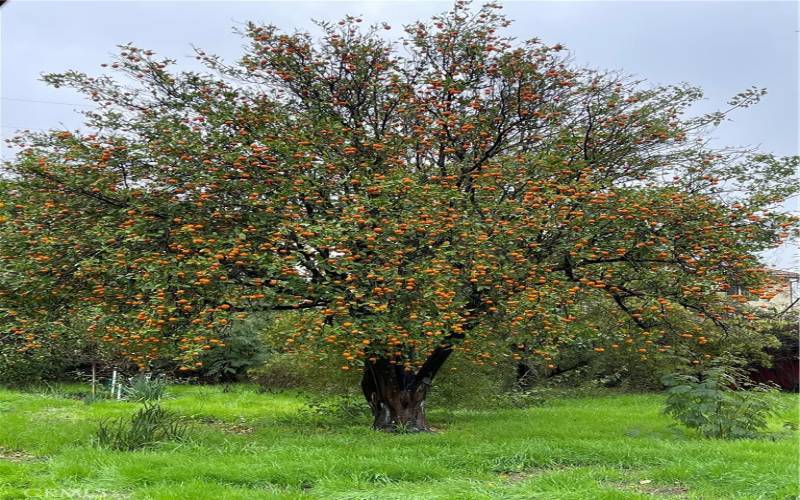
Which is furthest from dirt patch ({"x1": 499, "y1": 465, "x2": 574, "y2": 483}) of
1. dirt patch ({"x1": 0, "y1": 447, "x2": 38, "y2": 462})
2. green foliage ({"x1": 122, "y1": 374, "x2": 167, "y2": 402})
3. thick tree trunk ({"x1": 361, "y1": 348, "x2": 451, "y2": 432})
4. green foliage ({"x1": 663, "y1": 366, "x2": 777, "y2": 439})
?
green foliage ({"x1": 122, "y1": 374, "x2": 167, "y2": 402})

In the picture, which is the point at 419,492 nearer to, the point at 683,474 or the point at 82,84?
the point at 683,474

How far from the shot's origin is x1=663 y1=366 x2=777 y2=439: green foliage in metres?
7.84

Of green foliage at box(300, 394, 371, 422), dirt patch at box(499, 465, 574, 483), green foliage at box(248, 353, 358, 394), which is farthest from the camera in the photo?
green foliage at box(300, 394, 371, 422)

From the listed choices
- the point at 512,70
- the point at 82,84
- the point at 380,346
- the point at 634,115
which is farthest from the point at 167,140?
the point at 634,115

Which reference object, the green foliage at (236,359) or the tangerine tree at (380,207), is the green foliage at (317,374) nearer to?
the tangerine tree at (380,207)

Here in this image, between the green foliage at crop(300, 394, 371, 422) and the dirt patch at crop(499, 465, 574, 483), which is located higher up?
the dirt patch at crop(499, 465, 574, 483)

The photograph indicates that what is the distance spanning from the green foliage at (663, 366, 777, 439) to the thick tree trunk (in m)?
2.82

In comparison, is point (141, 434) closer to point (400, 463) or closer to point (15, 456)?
point (15, 456)

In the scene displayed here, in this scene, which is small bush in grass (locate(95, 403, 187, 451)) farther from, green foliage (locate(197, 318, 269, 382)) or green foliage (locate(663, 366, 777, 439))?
green foliage (locate(197, 318, 269, 382))

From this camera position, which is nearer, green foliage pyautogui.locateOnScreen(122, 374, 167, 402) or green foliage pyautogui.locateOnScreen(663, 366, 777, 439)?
green foliage pyautogui.locateOnScreen(663, 366, 777, 439)

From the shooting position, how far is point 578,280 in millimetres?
7473

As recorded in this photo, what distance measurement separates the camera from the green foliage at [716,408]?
25.7 ft

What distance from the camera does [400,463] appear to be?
5.89m

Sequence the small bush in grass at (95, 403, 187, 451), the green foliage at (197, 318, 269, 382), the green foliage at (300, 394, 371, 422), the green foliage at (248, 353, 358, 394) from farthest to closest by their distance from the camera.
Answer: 1. the green foliage at (197, 318, 269, 382)
2. the green foliage at (300, 394, 371, 422)
3. the green foliage at (248, 353, 358, 394)
4. the small bush in grass at (95, 403, 187, 451)
